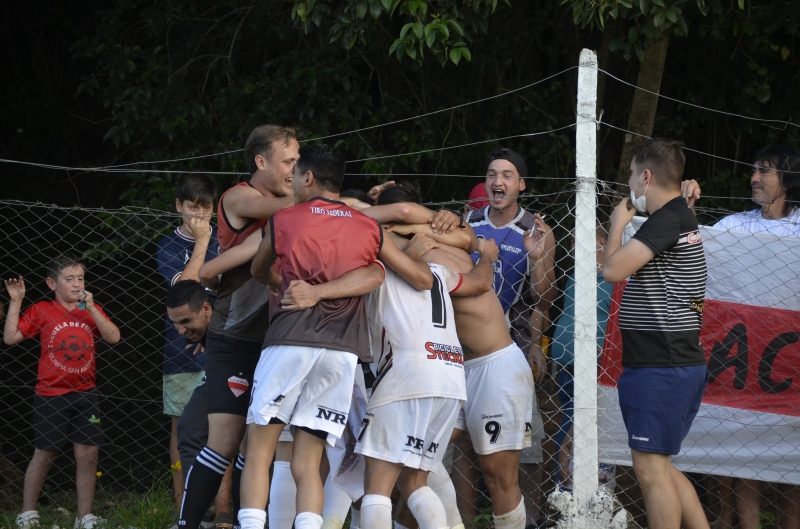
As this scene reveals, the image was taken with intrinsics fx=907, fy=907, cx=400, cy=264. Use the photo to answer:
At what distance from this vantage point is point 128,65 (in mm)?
6477

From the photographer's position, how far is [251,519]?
345 centimetres

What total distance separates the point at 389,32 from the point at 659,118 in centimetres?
208

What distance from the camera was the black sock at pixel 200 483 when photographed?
382 centimetres

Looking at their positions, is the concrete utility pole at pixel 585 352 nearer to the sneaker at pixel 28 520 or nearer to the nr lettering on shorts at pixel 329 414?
the nr lettering on shorts at pixel 329 414

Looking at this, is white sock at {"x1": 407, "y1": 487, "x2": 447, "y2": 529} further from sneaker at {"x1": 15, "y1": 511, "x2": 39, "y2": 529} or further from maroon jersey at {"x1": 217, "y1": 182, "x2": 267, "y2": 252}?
sneaker at {"x1": 15, "y1": 511, "x2": 39, "y2": 529}

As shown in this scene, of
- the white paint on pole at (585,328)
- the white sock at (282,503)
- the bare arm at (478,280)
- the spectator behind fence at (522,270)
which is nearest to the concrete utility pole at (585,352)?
the white paint on pole at (585,328)

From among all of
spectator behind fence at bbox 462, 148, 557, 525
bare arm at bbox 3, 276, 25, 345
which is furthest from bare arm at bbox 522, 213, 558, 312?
bare arm at bbox 3, 276, 25, 345

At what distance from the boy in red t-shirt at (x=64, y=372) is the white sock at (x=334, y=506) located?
5.76 ft

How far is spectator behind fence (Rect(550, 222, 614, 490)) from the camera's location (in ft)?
15.5

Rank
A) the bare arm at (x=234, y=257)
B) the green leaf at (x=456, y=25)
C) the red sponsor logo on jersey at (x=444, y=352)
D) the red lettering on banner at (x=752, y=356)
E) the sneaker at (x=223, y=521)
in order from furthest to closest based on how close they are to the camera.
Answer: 1. the sneaker at (x=223, y=521)
2. the green leaf at (x=456, y=25)
3. the red lettering on banner at (x=752, y=356)
4. the bare arm at (x=234, y=257)
5. the red sponsor logo on jersey at (x=444, y=352)

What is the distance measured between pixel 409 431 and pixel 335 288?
0.66 m

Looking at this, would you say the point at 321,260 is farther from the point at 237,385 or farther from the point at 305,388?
the point at 237,385

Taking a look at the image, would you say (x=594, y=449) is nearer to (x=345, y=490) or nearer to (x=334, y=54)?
(x=345, y=490)

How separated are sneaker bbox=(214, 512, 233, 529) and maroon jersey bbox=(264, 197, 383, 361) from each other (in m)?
1.68
